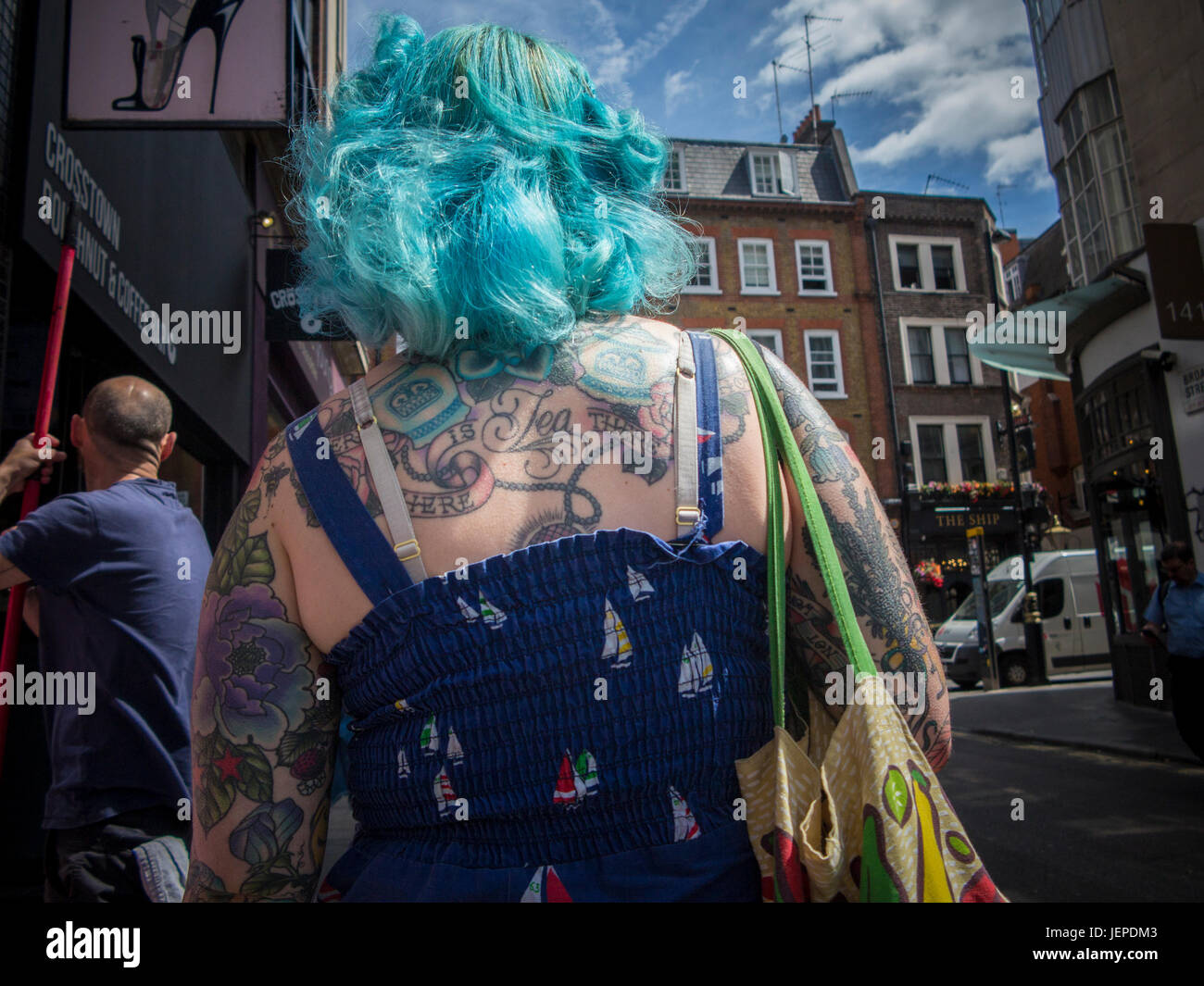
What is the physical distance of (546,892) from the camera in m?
1.04

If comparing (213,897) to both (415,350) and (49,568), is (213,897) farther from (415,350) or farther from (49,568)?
(49,568)

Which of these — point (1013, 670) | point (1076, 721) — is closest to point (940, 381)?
point (1013, 670)

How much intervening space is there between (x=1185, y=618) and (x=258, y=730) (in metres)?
7.87

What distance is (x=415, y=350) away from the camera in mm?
1269

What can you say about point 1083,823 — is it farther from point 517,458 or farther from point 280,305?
point 280,305

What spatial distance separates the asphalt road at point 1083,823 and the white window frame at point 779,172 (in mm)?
21371

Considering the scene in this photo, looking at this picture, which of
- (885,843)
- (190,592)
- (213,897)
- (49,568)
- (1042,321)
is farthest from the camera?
(1042,321)

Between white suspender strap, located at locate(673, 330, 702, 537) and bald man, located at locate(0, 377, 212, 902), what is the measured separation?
1.85 metres

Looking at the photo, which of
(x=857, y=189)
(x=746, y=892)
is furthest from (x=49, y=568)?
(x=857, y=189)

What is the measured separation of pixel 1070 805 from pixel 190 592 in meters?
6.48

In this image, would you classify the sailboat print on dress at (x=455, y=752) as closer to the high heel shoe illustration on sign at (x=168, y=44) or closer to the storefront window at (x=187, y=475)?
the high heel shoe illustration on sign at (x=168, y=44)

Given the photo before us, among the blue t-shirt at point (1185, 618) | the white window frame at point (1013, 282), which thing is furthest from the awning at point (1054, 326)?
the white window frame at point (1013, 282)

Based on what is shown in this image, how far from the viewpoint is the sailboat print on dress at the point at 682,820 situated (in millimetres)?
1061

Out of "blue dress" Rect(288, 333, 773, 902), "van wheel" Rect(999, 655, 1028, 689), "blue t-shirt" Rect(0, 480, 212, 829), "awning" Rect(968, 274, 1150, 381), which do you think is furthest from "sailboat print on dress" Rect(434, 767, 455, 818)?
"van wheel" Rect(999, 655, 1028, 689)
